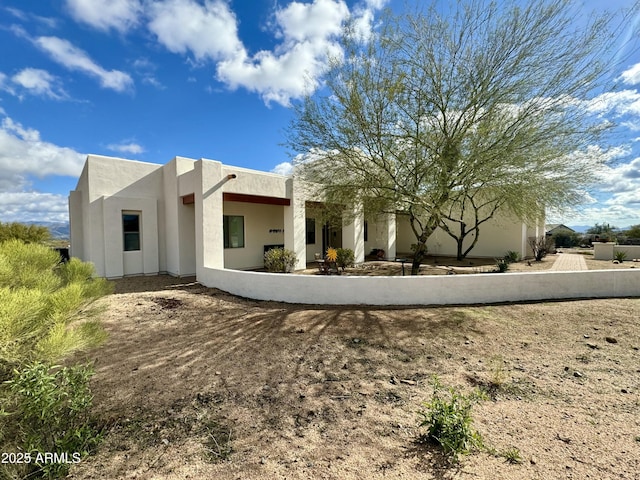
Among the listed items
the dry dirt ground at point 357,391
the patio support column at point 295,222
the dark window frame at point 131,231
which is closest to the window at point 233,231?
the patio support column at point 295,222

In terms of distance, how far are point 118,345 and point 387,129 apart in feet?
23.8

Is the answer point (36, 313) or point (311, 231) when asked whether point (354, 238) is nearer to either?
point (311, 231)

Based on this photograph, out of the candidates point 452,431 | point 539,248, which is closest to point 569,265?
point 539,248

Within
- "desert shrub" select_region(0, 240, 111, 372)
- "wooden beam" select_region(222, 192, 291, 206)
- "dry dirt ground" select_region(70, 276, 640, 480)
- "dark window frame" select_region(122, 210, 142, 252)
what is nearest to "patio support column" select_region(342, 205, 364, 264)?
"wooden beam" select_region(222, 192, 291, 206)

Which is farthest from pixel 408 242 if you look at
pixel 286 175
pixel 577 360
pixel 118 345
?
pixel 118 345

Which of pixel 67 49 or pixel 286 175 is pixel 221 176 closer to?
pixel 286 175

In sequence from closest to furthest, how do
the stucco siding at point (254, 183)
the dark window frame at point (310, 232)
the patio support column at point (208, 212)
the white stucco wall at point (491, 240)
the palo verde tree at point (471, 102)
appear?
the palo verde tree at point (471, 102) → the patio support column at point (208, 212) → the stucco siding at point (254, 183) → the dark window frame at point (310, 232) → the white stucco wall at point (491, 240)

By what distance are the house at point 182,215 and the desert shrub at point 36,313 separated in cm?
645

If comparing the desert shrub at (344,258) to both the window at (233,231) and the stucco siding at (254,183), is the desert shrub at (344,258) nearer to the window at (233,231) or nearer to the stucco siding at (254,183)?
the stucco siding at (254,183)

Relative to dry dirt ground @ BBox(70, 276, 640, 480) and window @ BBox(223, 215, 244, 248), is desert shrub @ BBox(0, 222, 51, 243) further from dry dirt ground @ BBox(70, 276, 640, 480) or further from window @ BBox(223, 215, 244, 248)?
dry dirt ground @ BBox(70, 276, 640, 480)

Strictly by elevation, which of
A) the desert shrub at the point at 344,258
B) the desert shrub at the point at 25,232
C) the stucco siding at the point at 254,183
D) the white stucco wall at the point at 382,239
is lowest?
the desert shrub at the point at 344,258

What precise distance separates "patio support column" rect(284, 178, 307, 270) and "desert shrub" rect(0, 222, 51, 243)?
1495cm

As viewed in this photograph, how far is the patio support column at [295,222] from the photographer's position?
12.6m

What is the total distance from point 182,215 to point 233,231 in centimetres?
242
